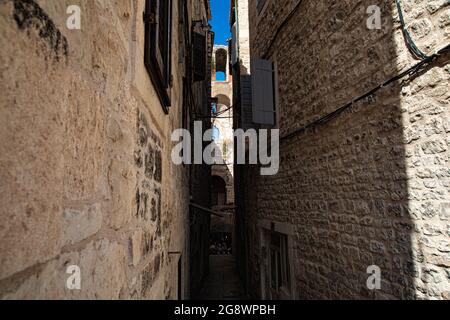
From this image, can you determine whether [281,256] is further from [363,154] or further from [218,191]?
[218,191]

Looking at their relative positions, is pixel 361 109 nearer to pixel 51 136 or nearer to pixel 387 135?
pixel 387 135

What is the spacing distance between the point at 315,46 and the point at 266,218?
3.60m

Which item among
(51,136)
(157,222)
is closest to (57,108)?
(51,136)

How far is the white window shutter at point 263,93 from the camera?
5879mm

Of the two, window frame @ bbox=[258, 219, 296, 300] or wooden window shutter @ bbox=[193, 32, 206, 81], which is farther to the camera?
wooden window shutter @ bbox=[193, 32, 206, 81]

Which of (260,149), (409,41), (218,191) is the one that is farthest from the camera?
(218,191)

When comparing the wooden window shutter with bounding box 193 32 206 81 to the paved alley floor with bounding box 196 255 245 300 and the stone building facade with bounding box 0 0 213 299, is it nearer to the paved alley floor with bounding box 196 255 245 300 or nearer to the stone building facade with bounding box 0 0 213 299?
the paved alley floor with bounding box 196 255 245 300

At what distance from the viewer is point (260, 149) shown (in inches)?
277

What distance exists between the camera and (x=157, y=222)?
6.91 feet

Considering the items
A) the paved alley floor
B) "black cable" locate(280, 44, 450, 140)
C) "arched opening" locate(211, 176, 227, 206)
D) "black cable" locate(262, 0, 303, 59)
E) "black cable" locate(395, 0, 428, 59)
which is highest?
"black cable" locate(262, 0, 303, 59)

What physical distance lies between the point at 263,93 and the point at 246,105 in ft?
2.99

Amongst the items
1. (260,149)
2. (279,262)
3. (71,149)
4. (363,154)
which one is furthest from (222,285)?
(71,149)

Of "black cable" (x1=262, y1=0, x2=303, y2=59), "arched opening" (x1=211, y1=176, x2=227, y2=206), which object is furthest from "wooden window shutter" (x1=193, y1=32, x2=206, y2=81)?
"arched opening" (x1=211, y1=176, x2=227, y2=206)

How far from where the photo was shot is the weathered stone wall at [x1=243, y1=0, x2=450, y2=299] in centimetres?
258
